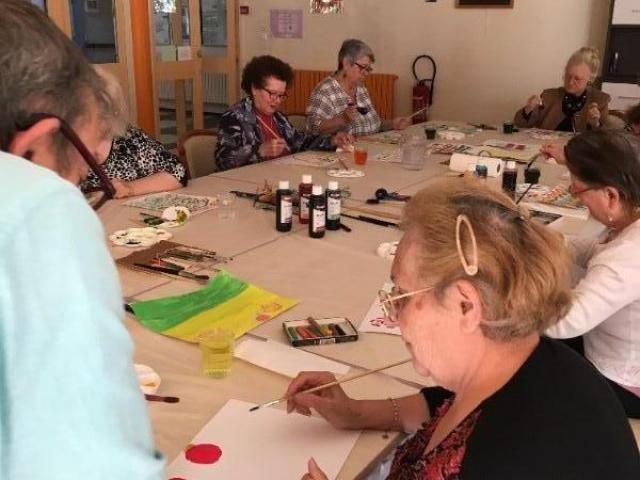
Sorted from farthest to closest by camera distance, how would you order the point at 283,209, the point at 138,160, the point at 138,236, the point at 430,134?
the point at 430,134
the point at 138,160
the point at 283,209
the point at 138,236

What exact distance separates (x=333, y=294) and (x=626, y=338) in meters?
0.81

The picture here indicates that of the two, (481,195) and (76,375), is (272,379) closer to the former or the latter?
(481,195)

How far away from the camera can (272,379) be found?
4.73 ft

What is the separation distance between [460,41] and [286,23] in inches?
74.3

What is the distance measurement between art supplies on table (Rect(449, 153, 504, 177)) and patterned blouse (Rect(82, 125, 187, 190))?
1393 mm

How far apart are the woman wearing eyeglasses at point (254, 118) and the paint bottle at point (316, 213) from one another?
127 centimetres

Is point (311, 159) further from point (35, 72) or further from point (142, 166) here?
point (35, 72)

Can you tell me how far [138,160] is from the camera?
2916mm

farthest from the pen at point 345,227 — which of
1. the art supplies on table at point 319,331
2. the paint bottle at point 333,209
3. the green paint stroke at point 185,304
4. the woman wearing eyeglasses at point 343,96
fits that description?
the woman wearing eyeglasses at point 343,96

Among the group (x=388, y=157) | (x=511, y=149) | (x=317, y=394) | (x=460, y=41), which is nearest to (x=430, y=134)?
(x=511, y=149)

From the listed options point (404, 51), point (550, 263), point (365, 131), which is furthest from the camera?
point (404, 51)

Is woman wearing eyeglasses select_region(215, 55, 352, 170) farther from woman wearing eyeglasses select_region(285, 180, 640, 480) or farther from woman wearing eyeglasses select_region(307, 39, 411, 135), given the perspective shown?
woman wearing eyeglasses select_region(285, 180, 640, 480)

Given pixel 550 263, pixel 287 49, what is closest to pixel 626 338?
pixel 550 263

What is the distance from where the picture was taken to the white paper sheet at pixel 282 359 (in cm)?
147
